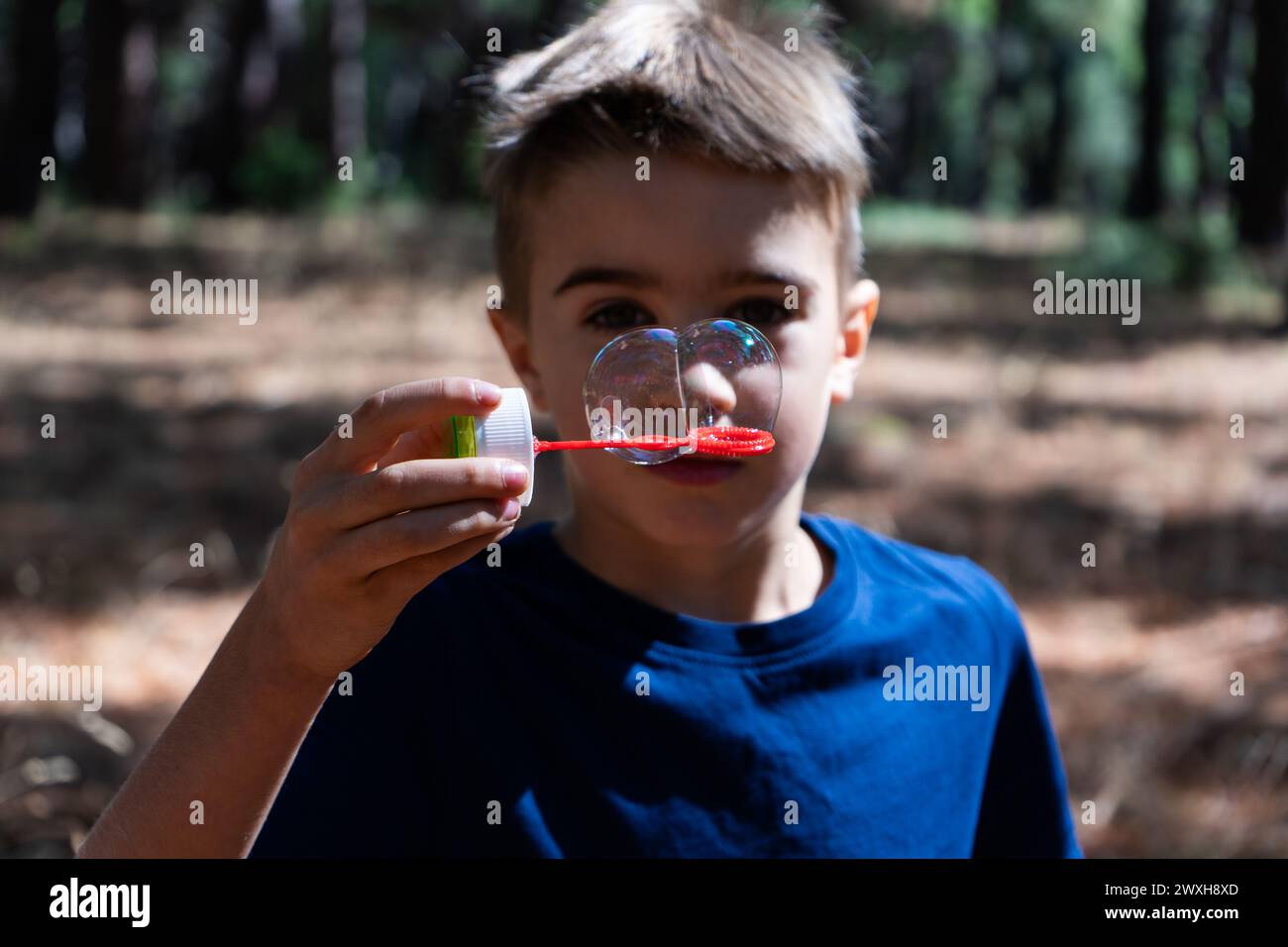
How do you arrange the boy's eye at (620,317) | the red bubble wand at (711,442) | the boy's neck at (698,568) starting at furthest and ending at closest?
the boy's neck at (698,568) → the boy's eye at (620,317) → the red bubble wand at (711,442)

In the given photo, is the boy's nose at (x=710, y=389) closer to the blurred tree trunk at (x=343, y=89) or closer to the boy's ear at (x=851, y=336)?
the boy's ear at (x=851, y=336)

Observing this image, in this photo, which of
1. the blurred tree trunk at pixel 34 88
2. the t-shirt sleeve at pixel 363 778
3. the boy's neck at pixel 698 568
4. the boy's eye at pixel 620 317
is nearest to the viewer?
the t-shirt sleeve at pixel 363 778

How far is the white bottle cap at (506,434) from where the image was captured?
151cm

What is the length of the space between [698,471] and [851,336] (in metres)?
0.51

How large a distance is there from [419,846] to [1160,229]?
12241mm

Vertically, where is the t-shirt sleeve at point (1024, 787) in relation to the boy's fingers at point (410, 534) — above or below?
below

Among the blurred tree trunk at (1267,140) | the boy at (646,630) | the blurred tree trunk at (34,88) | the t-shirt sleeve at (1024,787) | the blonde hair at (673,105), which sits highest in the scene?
the blurred tree trunk at (34,88)

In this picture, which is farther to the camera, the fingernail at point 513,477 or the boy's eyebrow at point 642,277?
the boy's eyebrow at point 642,277

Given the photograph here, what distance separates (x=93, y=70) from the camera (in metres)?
14.4

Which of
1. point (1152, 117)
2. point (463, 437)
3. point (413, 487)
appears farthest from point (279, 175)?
point (413, 487)

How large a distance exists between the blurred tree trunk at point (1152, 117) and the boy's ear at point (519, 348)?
1711cm

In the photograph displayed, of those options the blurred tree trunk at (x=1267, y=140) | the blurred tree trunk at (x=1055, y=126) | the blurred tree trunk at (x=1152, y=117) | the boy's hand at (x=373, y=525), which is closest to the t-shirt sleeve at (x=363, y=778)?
the boy's hand at (x=373, y=525)

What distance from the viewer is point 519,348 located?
209 cm

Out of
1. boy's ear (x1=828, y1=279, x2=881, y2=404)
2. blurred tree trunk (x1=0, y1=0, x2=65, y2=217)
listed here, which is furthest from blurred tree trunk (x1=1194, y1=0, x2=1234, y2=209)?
boy's ear (x1=828, y1=279, x2=881, y2=404)
